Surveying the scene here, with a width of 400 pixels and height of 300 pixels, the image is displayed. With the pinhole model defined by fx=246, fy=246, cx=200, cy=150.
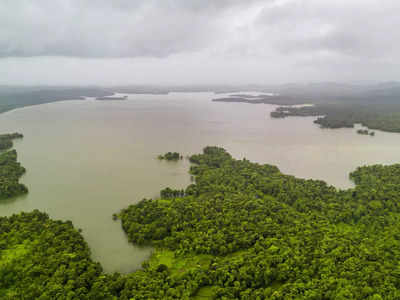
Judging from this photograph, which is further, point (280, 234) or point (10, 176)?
point (10, 176)

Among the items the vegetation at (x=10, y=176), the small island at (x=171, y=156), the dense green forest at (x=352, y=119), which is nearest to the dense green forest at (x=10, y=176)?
the vegetation at (x=10, y=176)

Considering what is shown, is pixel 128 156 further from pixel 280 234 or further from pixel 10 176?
pixel 280 234

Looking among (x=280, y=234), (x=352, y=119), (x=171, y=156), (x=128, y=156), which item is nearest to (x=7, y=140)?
(x=128, y=156)

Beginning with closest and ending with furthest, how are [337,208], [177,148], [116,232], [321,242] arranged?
[321,242] → [116,232] → [337,208] → [177,148]

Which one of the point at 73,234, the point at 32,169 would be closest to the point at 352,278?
the point at 73,234

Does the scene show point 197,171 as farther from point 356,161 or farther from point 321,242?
point 356,161

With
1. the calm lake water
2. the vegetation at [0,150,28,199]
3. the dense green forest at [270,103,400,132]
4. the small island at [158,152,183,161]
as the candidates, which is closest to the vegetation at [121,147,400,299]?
the calm lake water

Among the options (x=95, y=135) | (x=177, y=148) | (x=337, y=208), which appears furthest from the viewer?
(x=95, y=135)
